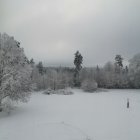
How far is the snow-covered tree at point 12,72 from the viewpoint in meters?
20.9

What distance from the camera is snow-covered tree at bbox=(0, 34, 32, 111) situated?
20.9 metres

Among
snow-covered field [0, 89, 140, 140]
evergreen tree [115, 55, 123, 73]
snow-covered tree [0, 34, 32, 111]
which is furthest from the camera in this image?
evergreen tree [115, 55, 123, 73]

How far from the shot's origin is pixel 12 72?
21188mm

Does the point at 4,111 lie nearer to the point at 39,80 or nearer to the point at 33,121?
the point at 33,121

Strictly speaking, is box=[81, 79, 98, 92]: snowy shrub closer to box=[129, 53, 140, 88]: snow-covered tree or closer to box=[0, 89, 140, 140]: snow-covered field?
box=[129, 53, 140, 88]: snow-covered tree

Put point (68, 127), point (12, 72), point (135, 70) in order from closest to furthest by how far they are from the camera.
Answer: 1. point (68, 127)
2. point (12, 72)
3. point (135, 70)

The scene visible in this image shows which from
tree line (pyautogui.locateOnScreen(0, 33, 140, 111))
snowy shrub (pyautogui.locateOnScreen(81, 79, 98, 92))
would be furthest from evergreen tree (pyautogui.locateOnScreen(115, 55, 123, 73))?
snowy shrub (pyautogui.locateOnScreen(81, 79, 98, 92))

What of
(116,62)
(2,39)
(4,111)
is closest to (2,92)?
(4,111)

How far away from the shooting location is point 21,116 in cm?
2030

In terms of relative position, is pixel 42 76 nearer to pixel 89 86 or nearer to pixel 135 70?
pixel 89 86

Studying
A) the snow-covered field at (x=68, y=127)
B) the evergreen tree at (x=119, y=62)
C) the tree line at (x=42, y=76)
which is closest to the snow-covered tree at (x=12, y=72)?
the tree line at (x=42, y=76)

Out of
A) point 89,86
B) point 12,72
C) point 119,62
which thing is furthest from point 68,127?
point 119,62

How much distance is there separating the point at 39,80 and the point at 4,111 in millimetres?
33095

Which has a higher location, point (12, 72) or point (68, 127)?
point (12, 72)
